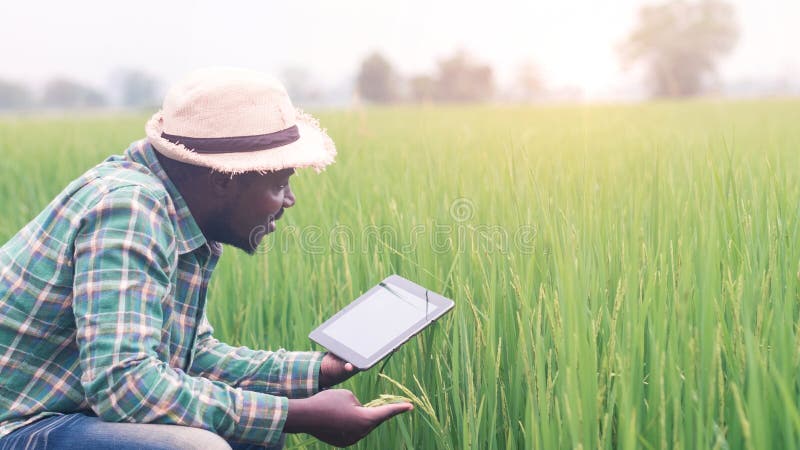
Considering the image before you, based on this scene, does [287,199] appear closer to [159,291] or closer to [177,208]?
[177,208]

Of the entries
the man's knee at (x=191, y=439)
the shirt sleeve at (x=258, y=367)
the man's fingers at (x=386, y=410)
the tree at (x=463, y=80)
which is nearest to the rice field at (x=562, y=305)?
the man's fingers at (x=386, y=410)

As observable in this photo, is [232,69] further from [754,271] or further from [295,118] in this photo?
[754,271]

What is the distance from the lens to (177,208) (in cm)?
125

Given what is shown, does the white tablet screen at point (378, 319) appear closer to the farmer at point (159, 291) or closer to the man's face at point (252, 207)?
the farmer at point (159, 291)

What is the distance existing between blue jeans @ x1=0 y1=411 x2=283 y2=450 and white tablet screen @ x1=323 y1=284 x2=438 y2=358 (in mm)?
312

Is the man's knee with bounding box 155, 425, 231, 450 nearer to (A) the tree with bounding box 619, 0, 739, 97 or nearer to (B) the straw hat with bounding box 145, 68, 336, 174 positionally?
(B) the straw hat with bounding box 145, 68, 336, 174

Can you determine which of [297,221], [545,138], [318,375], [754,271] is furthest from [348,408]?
[545,138]

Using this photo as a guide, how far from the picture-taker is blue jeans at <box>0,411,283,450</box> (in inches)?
41.7

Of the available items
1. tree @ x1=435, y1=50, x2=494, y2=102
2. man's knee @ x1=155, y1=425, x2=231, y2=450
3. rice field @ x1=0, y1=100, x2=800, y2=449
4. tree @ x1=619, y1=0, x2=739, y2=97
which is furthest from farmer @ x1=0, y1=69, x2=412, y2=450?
tree @ x1=435, y1=50, x2=494, y2=102

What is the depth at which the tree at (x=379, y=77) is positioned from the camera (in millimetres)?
51000

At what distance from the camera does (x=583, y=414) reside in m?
0.98

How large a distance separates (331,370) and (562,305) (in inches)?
19.7

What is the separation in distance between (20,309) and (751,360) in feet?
3.36

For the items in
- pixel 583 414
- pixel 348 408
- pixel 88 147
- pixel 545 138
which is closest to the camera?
pixel 583 414
